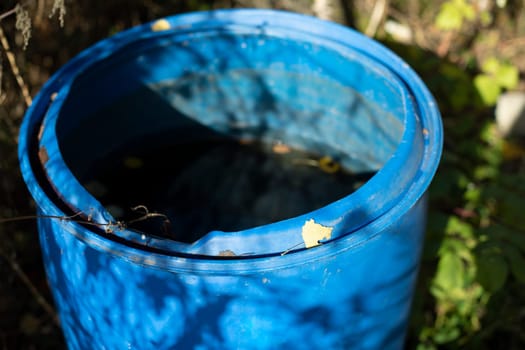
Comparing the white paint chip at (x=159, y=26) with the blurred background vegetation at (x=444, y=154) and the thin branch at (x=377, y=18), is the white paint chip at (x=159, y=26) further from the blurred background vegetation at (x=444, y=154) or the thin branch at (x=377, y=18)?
the thin branch at (x=377, y=18)

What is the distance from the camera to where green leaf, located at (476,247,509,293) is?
1.91m

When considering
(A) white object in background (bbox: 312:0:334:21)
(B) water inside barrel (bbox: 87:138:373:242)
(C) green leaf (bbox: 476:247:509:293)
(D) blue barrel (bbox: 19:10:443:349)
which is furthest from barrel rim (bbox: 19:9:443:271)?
(A) white object in background (bbox: 312:0:334:21)

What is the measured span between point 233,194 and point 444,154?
0.87m

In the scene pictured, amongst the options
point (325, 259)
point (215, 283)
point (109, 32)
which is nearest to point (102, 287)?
point (215, 283)

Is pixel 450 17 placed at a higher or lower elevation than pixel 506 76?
higher

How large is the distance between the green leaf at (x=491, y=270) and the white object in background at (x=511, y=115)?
48.4 inches

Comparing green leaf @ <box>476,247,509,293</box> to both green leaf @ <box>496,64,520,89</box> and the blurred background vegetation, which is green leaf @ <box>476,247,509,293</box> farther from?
green leaf @ <box>496,64,520,89</box>

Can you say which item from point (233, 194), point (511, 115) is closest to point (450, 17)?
point (511, 115)

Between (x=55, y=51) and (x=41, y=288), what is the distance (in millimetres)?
977

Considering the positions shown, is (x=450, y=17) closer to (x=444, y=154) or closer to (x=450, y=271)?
(x=444, y=154)

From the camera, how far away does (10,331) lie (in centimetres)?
217

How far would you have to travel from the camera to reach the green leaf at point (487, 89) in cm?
280

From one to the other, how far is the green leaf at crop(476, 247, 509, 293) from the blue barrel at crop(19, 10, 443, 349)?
39 cm

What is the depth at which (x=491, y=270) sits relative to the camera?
191 centimetres
